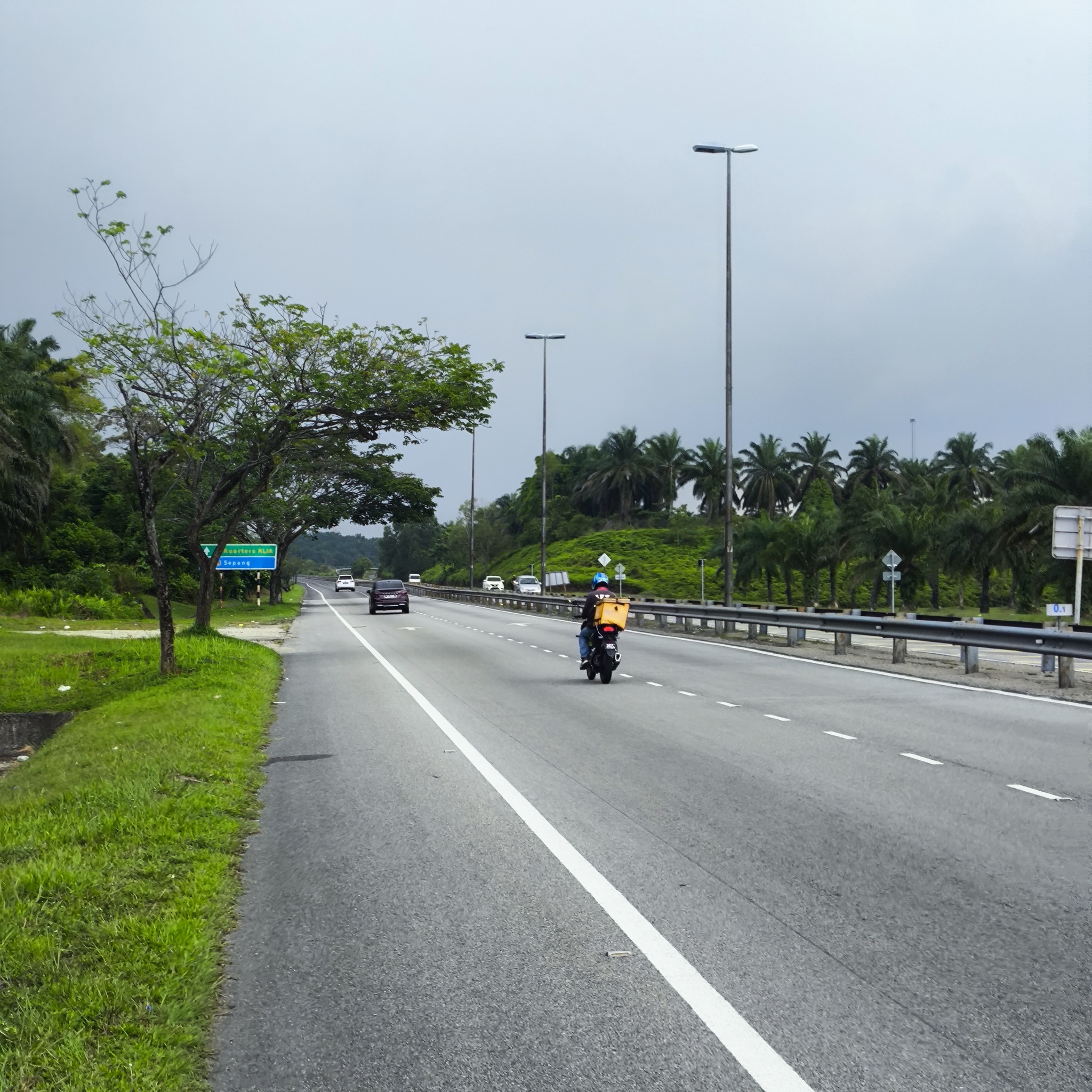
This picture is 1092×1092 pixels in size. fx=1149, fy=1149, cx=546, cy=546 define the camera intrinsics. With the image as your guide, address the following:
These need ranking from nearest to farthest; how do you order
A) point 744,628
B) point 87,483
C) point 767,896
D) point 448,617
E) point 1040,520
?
point 767,896
point 744,628
point 1040,520
point 448,617
point 87,483

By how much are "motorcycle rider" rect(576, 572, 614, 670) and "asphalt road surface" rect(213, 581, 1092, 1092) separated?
5915 mm

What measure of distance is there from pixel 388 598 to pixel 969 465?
184ft

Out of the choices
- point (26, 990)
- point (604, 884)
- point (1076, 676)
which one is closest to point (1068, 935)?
point (604, 884)

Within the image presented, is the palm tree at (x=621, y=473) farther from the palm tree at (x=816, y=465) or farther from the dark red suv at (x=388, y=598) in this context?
the dark red suv at (x=388, y=598)

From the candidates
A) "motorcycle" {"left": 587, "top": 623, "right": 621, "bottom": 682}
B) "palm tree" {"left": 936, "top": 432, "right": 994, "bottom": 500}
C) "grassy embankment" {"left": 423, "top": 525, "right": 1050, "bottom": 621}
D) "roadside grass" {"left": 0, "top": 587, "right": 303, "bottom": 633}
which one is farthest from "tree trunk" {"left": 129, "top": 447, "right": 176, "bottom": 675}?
"palm tree" {"left": 936, "top": 432, "right": 994, "bottom": 500}

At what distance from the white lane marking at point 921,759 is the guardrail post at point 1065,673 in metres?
7.01

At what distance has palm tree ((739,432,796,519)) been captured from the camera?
104 meters

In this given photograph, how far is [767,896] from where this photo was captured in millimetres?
5820

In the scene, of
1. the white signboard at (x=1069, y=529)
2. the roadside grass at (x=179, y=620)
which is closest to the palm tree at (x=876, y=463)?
the roadside grass at (x=179, y=620)

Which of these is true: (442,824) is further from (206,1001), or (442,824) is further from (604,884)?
(206,1001)

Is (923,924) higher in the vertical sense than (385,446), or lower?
lower

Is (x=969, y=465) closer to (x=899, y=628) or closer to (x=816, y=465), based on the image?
(x=816, y=465)

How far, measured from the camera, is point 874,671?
64.2 feet

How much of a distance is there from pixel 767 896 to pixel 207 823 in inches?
145
